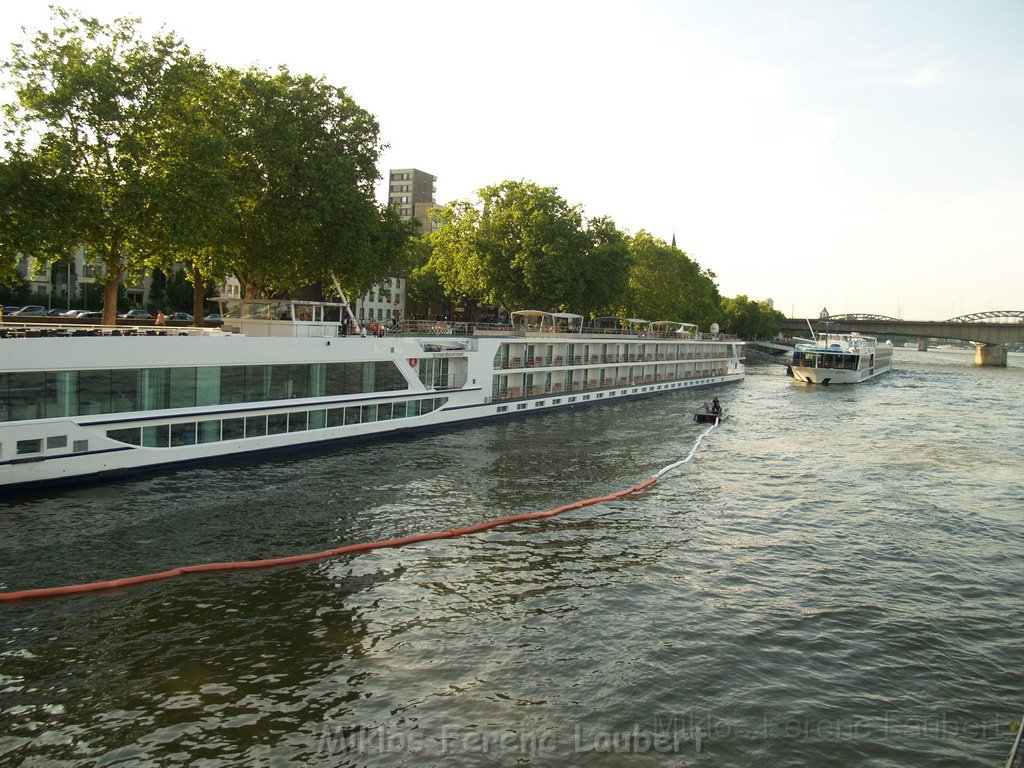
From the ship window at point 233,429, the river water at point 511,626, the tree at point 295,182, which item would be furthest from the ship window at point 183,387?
the tree at point 295,182

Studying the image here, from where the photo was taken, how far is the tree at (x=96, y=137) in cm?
3212

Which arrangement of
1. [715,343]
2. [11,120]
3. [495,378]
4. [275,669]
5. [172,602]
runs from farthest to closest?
[715,343] → [495,378] → [11,120] → [172,602] → [275,669]

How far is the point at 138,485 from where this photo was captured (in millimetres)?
26078

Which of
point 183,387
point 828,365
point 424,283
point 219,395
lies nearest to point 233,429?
point 219,395

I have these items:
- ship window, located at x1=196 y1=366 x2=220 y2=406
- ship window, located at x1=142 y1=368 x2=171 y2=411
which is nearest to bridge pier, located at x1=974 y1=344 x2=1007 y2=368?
ship window, located at x1=196 y1=366 x2=220 y2=406

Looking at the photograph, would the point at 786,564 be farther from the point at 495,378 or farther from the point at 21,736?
the point at 495,378

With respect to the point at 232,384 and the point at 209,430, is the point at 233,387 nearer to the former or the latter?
the point at 232,384

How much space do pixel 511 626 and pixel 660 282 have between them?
10649cm

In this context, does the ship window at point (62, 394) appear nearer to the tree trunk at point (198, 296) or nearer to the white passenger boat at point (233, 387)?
the white passenger boat at point (233, 387)

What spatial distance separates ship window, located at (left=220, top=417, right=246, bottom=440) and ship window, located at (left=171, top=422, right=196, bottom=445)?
4.25ft

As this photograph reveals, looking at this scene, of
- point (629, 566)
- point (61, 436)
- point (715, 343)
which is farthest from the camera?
point (715, 343)

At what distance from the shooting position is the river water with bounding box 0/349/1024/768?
41.2 ft

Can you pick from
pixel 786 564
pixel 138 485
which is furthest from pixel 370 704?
pixel 138 485

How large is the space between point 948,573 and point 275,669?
19786 mm
